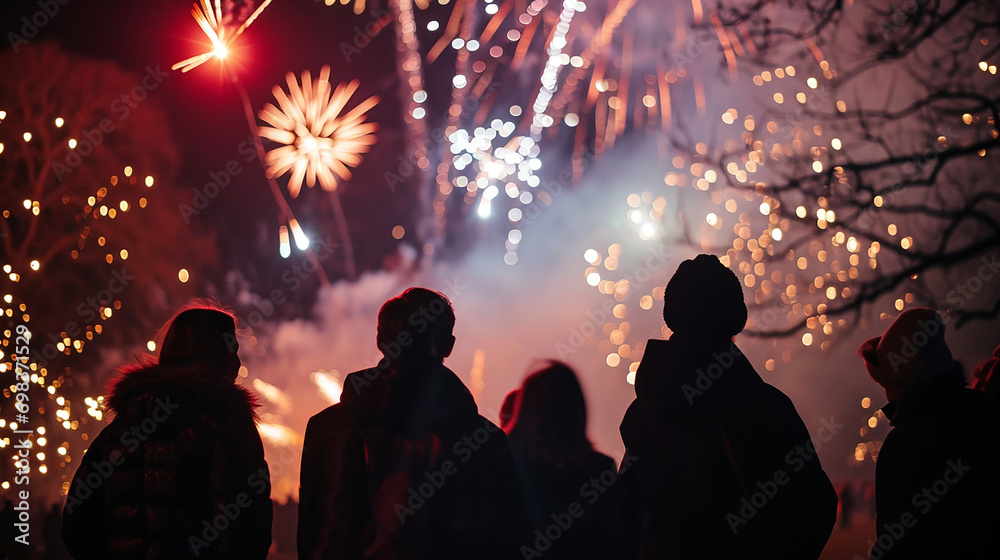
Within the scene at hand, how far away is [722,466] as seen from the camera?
8.25ft

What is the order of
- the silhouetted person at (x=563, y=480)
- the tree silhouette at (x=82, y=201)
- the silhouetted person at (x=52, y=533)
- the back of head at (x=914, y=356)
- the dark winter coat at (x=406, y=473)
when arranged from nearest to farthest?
1. the dark winter coat at (x=406, y=473)
2. the back of head at (x=914, y=356)
3. the silhouetted person at (x=563, y=480)
4. the tree silhouette at (x=82, y=201)
5. the silhouetted person at (x=52, y=533)

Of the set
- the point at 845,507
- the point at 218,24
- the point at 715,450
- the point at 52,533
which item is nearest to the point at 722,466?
the point at 715,450

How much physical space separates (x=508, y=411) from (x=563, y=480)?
1.52ft

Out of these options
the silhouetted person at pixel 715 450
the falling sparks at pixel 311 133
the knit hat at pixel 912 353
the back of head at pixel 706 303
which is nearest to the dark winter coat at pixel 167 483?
the silhouetted person at pixel 715 450

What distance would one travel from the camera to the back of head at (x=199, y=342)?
3045 mm

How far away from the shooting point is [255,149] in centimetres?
1208

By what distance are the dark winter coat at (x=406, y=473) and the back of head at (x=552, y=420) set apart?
0.83ft

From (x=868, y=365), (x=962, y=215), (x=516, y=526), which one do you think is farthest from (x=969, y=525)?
(x=962, y=215)

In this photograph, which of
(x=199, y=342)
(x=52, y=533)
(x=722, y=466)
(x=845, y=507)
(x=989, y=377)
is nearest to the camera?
(x=722, y=466)

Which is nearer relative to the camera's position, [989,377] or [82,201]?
[989,377]

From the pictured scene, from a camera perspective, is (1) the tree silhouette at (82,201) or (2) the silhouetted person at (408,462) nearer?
(2) the silhouetted person at (408,462)

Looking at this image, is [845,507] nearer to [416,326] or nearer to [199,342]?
[416,326]

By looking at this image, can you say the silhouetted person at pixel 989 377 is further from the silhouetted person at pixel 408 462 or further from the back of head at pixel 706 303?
the silhouetted person at pixel 408 462

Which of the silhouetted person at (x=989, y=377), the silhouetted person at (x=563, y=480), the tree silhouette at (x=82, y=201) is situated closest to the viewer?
the silhouetted person at (x=563, y=480)
